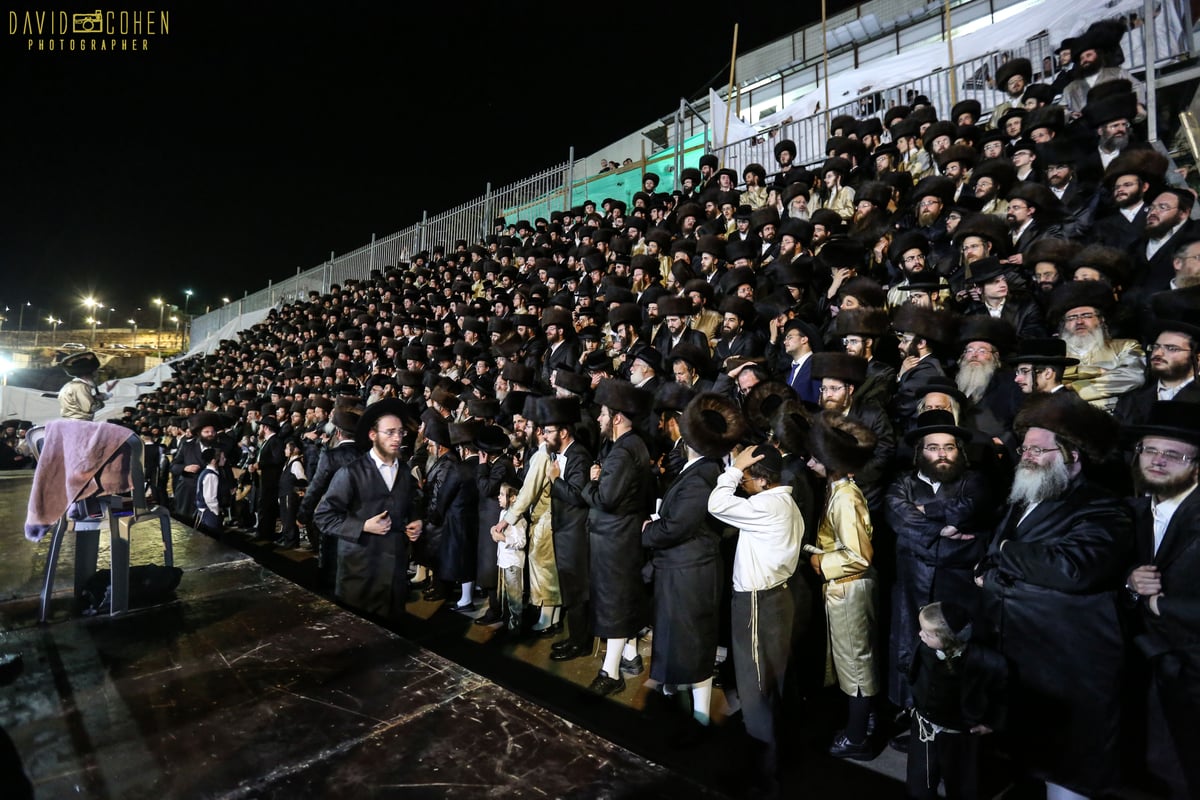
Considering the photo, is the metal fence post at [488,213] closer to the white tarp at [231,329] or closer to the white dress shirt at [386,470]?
the white tarp at [231,329]

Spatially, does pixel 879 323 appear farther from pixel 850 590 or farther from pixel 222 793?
pixel 222 793

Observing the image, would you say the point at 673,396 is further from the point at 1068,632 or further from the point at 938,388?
the point at 1068,632

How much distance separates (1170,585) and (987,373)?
7.26 ft

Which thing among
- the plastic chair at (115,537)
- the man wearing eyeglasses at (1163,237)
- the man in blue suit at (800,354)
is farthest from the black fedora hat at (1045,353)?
the plastic chair at (115,537)

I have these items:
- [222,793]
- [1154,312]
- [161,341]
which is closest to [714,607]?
[222,793]

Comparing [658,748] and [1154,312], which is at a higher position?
[1154,312]

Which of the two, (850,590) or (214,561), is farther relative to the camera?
(214,561)

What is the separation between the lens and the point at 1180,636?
2.52 metres

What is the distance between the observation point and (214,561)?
14.5 ft

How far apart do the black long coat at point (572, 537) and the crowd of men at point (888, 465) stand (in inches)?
0.9

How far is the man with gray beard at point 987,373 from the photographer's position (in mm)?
4328

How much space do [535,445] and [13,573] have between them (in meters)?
4.35

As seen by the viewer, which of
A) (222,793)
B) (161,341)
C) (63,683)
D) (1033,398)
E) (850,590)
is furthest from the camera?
(161,341)

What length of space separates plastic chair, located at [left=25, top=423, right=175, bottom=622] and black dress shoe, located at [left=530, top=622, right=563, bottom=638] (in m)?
3.27
